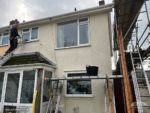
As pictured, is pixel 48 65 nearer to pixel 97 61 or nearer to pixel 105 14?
pixel 97 61

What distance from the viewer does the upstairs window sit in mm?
8766

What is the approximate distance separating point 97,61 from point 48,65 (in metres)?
2.65

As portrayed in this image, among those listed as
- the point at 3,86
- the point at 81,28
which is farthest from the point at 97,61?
the point at 3,86

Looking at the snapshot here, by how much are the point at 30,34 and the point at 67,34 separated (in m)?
A: 2.74

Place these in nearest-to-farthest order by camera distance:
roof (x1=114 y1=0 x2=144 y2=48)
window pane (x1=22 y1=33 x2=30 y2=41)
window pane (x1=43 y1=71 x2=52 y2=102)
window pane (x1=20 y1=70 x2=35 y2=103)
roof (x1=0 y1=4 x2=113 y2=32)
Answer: roof (x1=114 y1=0 x2=144 y2=48) → window pane (x1=20 y1=70 x2=35 y2=103) → window pane (x1=43 y1=71 x2=52 y2=102) → roof (x1=0 y1=4 x2=113 y2=32) → window pane (x1=22 y1=33 x2=30 y2=41)

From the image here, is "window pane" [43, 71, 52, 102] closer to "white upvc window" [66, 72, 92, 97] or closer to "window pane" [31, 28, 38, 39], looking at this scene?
"white upvc window" [66, 72, 92, 97]

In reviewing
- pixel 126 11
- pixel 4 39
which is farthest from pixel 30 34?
pixel 126 11

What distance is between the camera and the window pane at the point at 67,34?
29.5ft

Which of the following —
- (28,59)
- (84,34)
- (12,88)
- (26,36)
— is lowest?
(12,88)

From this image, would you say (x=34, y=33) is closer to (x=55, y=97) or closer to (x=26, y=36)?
(x=26, y=36)

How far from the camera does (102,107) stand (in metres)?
7.34

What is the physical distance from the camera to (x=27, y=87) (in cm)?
762

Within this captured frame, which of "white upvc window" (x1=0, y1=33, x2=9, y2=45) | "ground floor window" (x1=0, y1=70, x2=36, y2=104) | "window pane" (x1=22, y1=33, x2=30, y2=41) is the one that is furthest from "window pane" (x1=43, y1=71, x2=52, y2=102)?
"white upvc window" (x1=0, y1=33, x2=9, y2=45)

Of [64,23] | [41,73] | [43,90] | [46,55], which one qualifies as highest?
[64,23]
